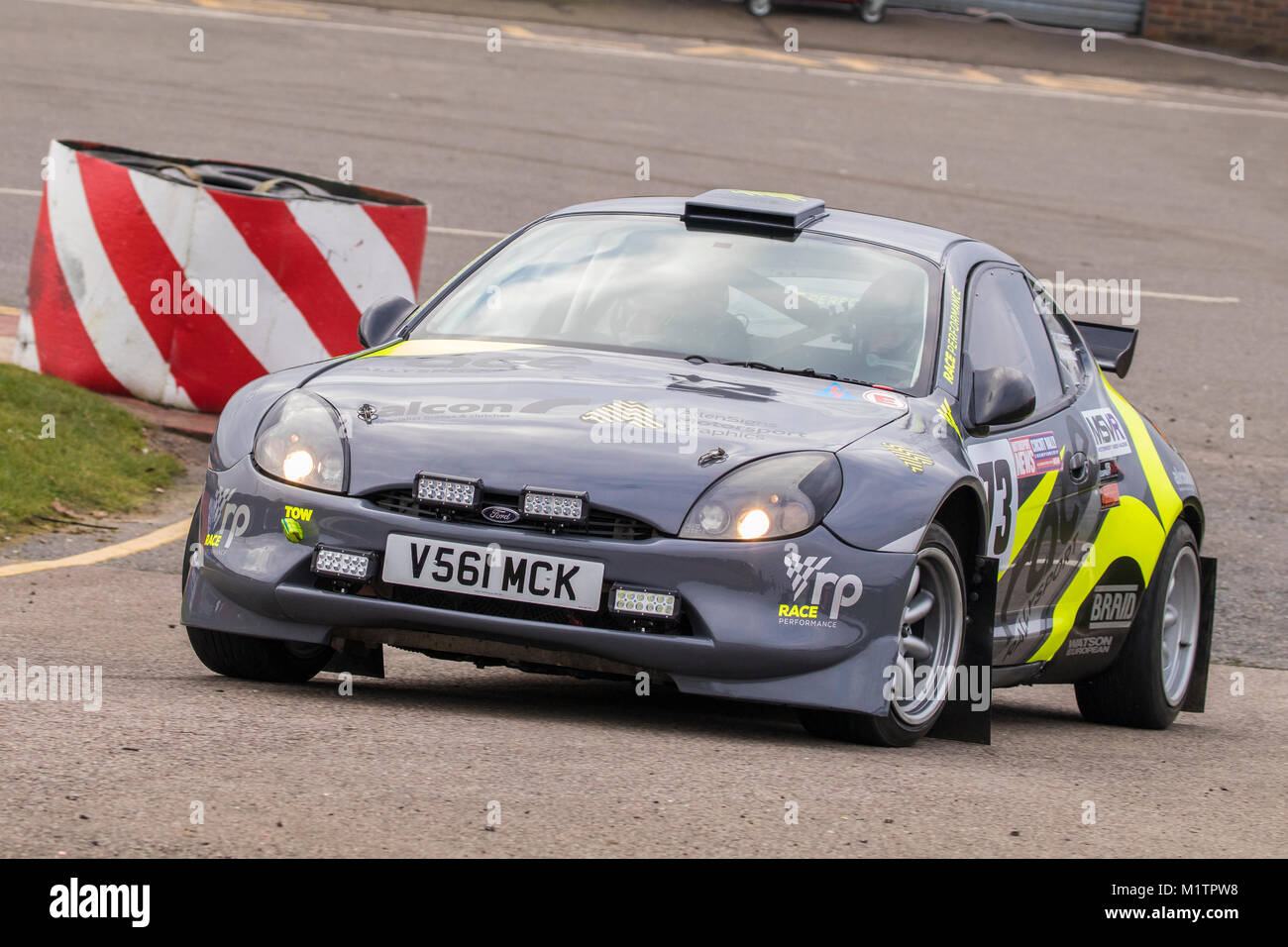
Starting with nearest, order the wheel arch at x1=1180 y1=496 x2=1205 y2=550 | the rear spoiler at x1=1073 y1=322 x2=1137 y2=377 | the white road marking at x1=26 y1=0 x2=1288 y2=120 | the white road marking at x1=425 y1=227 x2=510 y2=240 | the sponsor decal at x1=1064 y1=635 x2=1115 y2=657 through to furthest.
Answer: the sponsor decal at x1=1064 y1=635 x2=1115 y2=657, the wheel arch at x1=1180 y1=496 x2=1205 y2=550, the rear spoiler at x1=1073 y1=322 x2=1137 y2=377, the white road marking at x1=425 y1=227 x2=510 y2=240, the white road marking at x1=26 y1=0 x2=1288 y2=120

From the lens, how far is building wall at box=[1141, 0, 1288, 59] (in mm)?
32062

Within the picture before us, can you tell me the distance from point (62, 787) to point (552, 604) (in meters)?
1.33

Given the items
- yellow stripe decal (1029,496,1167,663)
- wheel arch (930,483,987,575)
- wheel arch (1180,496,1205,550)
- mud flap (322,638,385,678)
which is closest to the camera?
mud flap (322,638,385,678)

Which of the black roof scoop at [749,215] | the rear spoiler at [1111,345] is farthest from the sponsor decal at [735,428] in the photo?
the rear spoiler at [1111,345]

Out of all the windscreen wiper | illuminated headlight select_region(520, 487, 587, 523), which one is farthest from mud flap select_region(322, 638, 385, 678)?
the windscreen wiper

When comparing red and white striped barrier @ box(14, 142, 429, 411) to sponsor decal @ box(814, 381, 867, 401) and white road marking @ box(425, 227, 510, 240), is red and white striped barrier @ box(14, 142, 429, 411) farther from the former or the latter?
white road marking @ box(425, 227, 510, 240)

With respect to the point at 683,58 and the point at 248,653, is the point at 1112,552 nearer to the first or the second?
the point at 248,653

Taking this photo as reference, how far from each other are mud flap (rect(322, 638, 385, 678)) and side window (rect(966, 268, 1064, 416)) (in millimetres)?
1932
